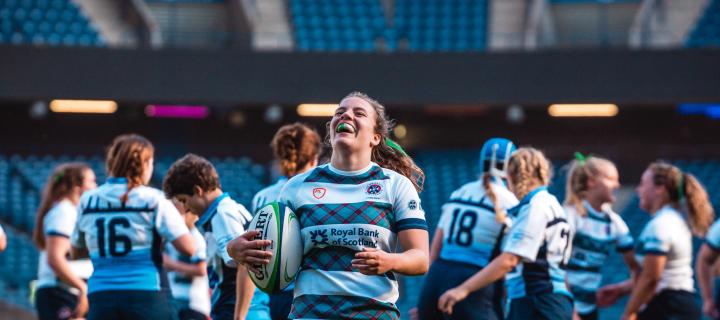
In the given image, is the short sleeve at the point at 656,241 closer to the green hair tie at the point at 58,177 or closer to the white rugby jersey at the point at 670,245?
the white rugby jersey at the point at 670,245

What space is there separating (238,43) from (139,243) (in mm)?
13273

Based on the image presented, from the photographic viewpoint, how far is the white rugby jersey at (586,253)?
617 cm

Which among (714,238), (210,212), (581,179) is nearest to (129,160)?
(210,212)

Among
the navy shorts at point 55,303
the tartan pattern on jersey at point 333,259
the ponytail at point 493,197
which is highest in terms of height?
the tartan pattern on jersey at point 333,259

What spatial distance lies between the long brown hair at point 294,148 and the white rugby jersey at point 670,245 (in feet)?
8.71

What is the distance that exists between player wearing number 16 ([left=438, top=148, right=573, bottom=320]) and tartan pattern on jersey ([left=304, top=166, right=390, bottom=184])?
1483 mm

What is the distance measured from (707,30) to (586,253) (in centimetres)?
1364

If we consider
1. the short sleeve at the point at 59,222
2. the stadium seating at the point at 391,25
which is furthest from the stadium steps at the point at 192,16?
the short sleeve at the point at 59,222

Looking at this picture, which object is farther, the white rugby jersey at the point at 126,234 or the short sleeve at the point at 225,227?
the white rugby jersey at the point at 126,234

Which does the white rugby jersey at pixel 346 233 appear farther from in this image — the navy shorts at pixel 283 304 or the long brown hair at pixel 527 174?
the long brown hair at pixel 527 174

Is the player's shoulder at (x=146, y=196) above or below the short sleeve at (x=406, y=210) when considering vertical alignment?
below

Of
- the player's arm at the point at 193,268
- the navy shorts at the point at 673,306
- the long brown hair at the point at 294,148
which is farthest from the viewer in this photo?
the navy shorts at the point at 673,306

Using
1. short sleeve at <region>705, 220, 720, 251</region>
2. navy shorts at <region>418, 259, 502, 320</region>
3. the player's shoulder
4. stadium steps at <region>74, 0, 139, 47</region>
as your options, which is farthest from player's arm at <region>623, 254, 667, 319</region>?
stadium steps at <region>74, 0, 139, 47</region>

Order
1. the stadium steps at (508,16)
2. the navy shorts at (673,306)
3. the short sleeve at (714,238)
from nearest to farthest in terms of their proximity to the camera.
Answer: the navy shorts at (673,306)
the short sleeve at (714,238)
the stadium steps at (508,16)
